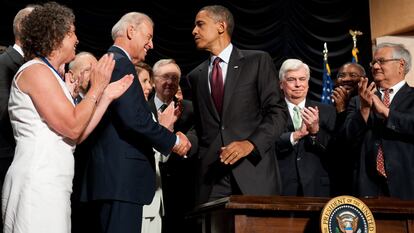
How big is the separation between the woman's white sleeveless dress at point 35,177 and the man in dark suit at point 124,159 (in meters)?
0.34

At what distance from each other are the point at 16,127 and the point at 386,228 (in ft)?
5.11

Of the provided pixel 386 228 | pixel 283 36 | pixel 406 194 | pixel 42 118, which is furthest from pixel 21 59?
pixel 283 36

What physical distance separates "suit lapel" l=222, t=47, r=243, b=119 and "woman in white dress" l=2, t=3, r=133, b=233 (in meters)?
0.94

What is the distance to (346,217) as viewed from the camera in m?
2.41

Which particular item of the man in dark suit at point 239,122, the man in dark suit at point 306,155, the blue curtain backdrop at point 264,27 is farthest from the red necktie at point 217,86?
the blue curtain backdrop at point 264,27

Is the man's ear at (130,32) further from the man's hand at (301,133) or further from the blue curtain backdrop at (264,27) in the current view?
the blue curtain backdrop at (264,27)

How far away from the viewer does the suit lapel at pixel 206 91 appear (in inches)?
138

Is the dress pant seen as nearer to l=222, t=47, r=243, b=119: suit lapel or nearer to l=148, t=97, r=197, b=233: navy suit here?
l=222, t=47, r=243, b=119: suit lapel

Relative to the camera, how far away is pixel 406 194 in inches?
143

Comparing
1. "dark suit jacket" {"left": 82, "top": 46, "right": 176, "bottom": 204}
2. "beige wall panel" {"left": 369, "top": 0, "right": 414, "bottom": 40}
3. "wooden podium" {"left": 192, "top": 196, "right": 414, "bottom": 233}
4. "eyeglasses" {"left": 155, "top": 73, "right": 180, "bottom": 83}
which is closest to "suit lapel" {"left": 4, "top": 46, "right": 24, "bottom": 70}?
"dark suit jacket" {"left": 82, "top": 46, "right": 176, "bottom": 204}

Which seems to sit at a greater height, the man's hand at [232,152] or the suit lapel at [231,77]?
the suit lapel at [231,77]

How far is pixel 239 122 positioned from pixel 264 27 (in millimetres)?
3533

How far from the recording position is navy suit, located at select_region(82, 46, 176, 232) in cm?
288

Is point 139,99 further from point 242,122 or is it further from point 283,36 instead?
point 283,36
